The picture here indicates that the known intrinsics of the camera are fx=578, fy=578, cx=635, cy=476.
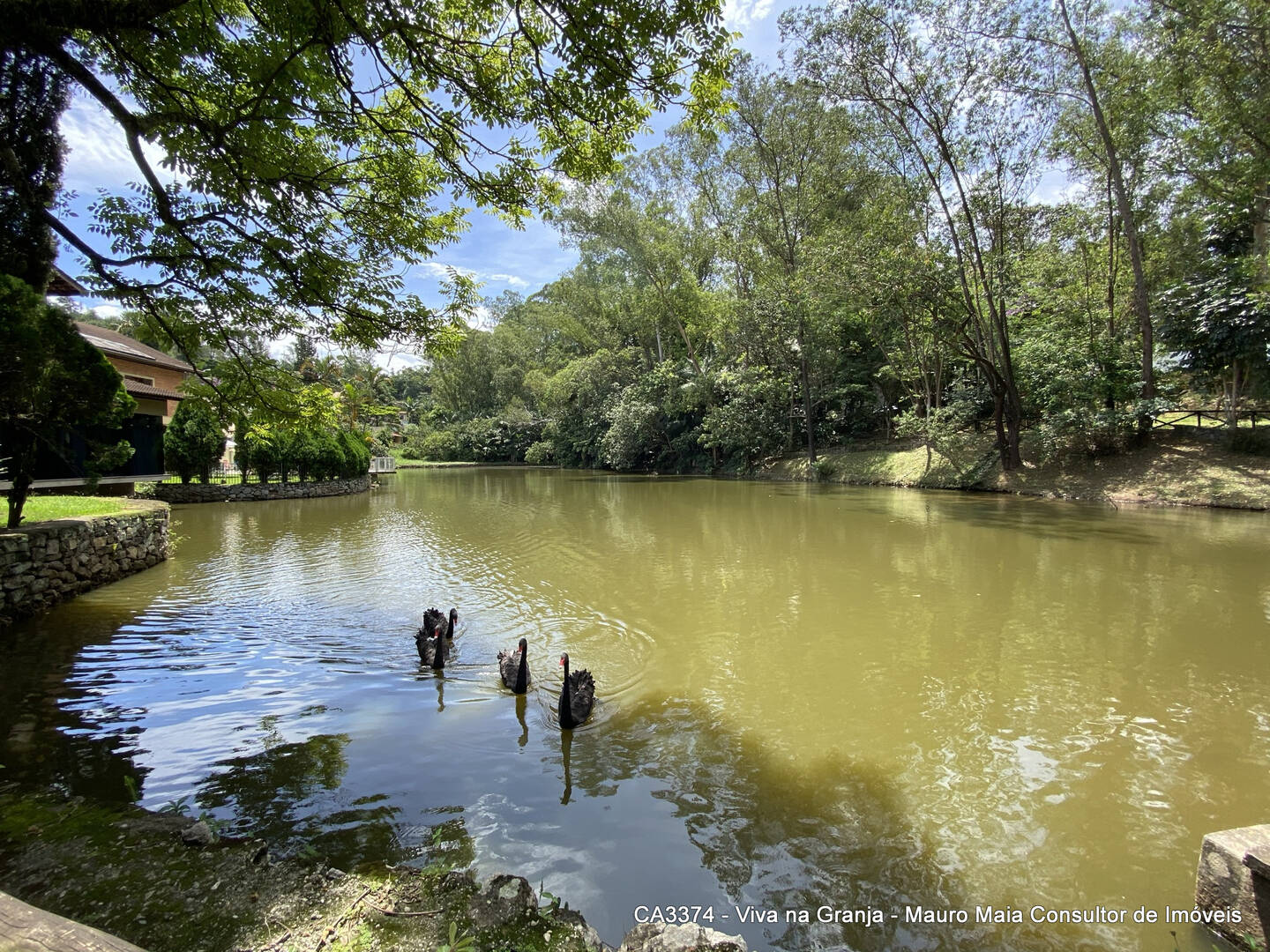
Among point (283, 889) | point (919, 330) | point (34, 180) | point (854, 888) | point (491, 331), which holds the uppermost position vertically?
point (491, 331)

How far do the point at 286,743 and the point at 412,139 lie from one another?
18.6 feet

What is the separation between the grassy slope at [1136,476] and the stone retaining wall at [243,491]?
2280cm

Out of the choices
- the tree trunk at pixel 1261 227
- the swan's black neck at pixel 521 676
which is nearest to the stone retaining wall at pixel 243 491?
the swan's black neck at pixel 521 676

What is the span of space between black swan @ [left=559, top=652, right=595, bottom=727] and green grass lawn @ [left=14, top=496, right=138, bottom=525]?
8217 millimetres

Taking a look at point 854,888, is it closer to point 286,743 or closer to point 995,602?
point 286,743

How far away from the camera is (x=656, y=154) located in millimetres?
28812

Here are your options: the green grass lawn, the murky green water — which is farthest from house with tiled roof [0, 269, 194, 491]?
the murky green water

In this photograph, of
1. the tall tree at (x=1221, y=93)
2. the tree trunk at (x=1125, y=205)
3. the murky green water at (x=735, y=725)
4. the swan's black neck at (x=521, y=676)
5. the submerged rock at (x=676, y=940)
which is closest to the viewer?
the submerged rock at (x=676, y=940)

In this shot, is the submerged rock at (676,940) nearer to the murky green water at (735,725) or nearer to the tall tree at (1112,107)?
the murky green water at (735,725)

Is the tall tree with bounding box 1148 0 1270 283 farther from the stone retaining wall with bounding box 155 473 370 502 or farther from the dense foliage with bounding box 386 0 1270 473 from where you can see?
the stone retaining wall with bounding box 155 473 370 502

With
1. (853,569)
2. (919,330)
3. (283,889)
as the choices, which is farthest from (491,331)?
(283,889)

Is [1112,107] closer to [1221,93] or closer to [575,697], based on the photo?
[1221,93]

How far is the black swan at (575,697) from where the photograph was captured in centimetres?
458

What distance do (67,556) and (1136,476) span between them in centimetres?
2382
